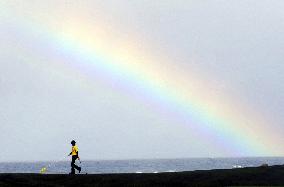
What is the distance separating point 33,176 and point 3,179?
6.45 feet

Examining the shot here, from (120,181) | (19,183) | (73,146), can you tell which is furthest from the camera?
(73,146)

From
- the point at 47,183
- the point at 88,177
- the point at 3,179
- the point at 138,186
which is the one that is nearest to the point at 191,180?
the point at 138,186

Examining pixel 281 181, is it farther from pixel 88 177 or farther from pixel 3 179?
pixel 3 179

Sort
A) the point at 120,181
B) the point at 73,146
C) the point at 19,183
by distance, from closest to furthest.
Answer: the point at 19,183, the point at 120,181, the point at 73,146

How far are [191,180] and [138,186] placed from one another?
2867 mm

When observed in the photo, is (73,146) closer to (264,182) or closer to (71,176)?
(71,176)

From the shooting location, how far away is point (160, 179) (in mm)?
24344

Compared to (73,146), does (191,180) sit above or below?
below

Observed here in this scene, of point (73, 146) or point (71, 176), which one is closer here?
point (71, 176)

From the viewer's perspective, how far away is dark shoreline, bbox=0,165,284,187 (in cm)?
2329

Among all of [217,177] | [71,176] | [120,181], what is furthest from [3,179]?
[217,177]

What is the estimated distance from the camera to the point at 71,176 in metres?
24.8

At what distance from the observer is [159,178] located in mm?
24562

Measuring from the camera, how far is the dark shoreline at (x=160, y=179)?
23.3m
